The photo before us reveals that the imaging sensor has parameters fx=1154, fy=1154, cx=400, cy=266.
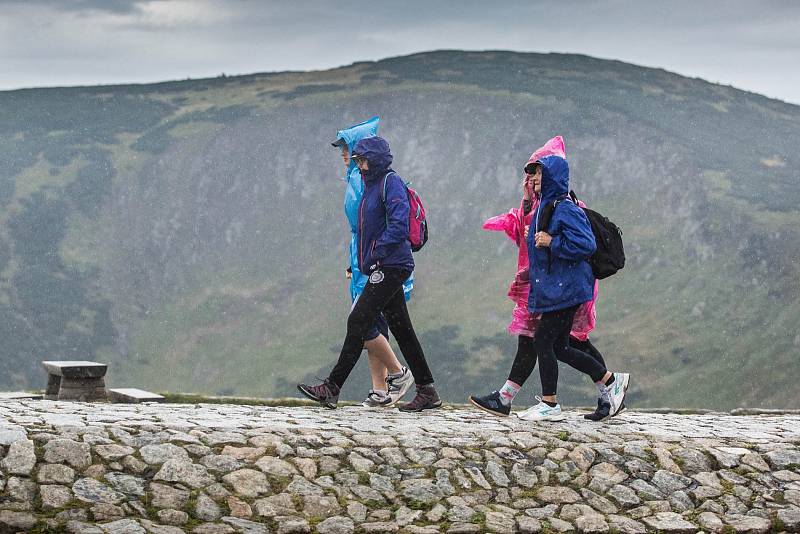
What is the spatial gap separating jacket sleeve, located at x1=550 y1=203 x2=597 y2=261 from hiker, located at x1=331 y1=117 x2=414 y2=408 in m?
1.46

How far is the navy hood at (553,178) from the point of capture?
1013 cm

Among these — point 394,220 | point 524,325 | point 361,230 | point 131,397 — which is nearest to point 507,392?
point 524,325

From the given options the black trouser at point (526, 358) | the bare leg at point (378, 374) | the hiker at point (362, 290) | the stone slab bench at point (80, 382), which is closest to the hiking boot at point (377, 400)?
the hiker at point (362, 290)

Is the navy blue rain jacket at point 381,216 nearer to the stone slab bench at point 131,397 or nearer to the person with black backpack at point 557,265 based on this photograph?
the person with black backpack at point 557,265

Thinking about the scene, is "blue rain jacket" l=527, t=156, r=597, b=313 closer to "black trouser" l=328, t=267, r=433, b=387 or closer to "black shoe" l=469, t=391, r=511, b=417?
"black shoe" l=469, t=391, r=511, b=417

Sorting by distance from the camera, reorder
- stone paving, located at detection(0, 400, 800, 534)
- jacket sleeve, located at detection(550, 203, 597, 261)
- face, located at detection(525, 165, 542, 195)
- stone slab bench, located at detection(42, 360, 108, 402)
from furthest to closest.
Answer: stone slab bench, located at detection(42, 360, 108, 402), face, located at detection(525, 165, 542, 195), jacket sleeve, located at detection(550, 203, 597, 261), stone paving, located at detection(0, 400, 800, 534)

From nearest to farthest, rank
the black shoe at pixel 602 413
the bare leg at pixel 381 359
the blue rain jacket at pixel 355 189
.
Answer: the black shoe at pixel 602 413, the blue rain jacket at pixel 355 189, the bare leg at pixel 381 359

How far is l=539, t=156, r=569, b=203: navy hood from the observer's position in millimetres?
10133

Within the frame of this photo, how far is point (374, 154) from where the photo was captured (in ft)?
34.6

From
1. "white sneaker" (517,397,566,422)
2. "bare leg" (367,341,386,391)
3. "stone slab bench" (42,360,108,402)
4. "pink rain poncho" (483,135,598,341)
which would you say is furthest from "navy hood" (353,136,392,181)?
"stone slab bench" (42,360,108,402)

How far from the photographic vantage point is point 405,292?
35.9 feet

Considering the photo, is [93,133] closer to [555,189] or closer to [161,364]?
[161,364]

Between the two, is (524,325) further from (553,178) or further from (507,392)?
(553,178)

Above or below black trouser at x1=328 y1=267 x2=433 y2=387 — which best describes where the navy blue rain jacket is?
above
